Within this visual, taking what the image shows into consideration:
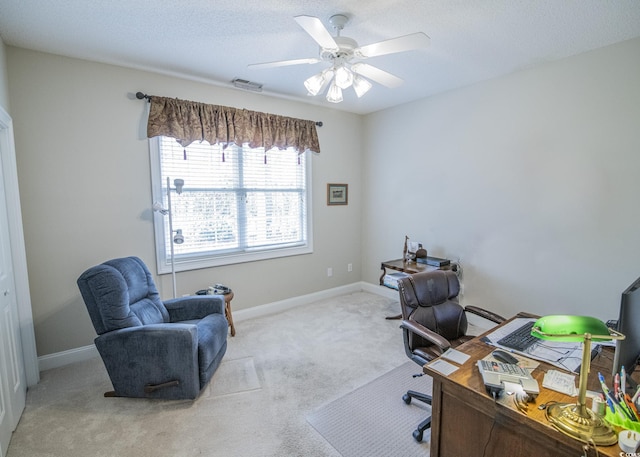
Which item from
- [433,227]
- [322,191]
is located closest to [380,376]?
[433,227]

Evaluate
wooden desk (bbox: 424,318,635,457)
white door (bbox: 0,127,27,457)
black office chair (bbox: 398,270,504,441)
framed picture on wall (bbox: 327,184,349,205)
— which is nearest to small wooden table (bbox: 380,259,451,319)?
black office chair (bbox: 398,270,504,441)

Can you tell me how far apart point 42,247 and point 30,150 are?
0.79 m

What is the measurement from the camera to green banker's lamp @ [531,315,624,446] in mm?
956

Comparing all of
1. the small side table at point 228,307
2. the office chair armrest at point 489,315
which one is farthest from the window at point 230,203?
the office chair armrest at point 489,315

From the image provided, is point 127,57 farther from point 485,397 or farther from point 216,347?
point 485,397

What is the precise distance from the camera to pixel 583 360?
99 centimetres

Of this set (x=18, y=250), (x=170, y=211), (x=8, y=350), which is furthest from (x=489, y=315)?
(x=18, y=250)

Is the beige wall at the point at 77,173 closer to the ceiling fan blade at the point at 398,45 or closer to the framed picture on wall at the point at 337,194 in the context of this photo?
the framed picture on wall at the point at 337,194

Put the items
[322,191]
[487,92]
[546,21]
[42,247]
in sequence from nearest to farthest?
[546,21] < [42,247] < [487,92] < [322,191]

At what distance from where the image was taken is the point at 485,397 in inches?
46.9

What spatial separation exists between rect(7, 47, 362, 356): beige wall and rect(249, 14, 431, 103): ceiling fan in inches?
64.3

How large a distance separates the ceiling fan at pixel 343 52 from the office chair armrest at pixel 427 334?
5.30 feet

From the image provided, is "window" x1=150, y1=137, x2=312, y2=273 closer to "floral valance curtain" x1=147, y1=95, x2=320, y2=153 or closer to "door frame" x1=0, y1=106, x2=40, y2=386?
"floral valance curtain" x1=147, y1=95, x2=320, y2=153

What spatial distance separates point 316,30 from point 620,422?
2.00 meters
